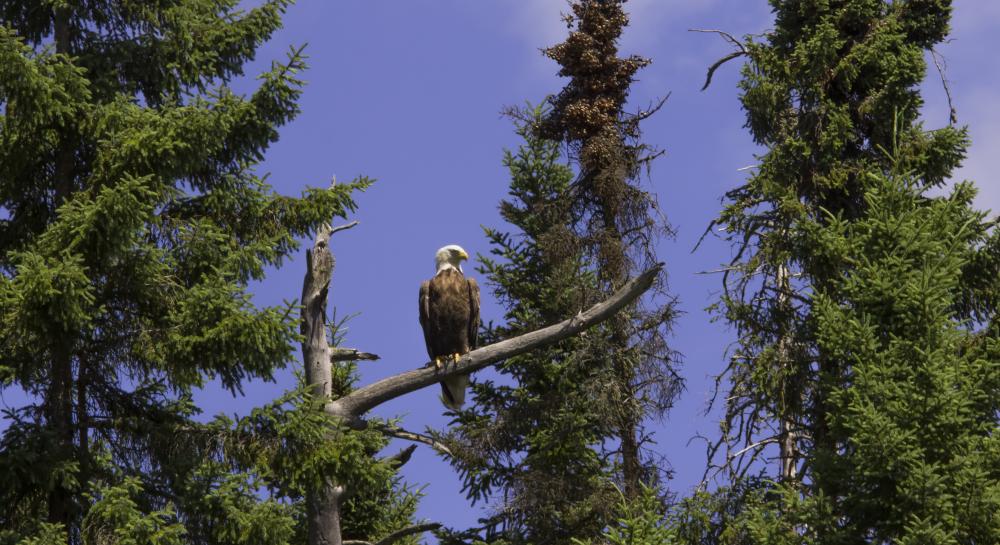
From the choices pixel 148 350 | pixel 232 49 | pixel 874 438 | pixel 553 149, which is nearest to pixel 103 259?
pixel 148 350

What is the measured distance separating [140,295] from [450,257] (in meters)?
4.98

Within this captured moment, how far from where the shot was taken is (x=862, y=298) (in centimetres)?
1368

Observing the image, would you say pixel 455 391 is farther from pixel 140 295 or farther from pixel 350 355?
pixel 140 295

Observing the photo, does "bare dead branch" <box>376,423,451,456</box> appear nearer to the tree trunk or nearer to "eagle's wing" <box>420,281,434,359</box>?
the tree trunk

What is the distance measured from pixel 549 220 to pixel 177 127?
279 inches

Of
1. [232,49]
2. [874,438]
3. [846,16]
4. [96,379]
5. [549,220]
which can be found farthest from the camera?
[549,220]

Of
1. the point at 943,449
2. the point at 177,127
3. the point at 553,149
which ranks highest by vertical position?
the point at 553,149

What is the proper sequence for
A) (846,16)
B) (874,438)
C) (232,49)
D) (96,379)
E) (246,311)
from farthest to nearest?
1. (846,16)
2. (232,49)
3. (96,379)
4. (246,311)
5. (874,438)

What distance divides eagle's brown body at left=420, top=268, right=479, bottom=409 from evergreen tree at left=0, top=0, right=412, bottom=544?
3.03 meters

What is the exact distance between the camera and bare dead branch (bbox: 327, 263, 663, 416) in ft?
47.4

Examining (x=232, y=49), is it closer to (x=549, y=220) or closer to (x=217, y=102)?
(x=217, y=102)

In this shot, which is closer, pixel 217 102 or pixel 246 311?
pixel 246 311

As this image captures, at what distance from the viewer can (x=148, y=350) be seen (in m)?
13.5

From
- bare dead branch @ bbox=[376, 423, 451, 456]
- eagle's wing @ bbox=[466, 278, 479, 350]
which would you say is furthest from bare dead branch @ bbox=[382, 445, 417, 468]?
eagle's wing @ bbox=[466, 278, 479, 350]
